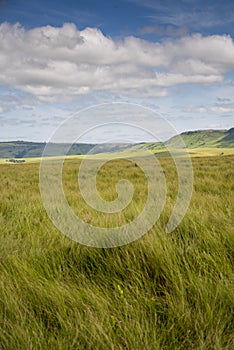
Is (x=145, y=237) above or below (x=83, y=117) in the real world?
below

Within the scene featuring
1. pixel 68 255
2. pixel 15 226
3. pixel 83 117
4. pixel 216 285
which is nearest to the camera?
pixel 216 285

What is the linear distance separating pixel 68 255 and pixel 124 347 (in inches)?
57.4

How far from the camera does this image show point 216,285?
2275mm

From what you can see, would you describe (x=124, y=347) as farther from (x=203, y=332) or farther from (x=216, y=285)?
(x=216, y=285)

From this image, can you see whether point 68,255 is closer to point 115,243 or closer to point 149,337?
point 115,243

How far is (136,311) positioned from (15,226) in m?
2.80

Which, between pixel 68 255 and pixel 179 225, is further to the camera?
pixel 179 225

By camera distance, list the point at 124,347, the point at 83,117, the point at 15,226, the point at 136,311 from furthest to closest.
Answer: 1. the point at 83,117
2. the point at 15,226
3. the point at 136,311
4. the point at 124,347

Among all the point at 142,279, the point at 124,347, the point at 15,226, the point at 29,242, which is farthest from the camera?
the point at 15,226

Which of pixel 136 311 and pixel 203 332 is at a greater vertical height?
pixel 136 311

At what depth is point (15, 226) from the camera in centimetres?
425

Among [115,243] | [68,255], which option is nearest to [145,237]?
[115,243]

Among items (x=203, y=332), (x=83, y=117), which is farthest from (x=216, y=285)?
(x=83, y=117)

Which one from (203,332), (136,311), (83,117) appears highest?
(83,117)
